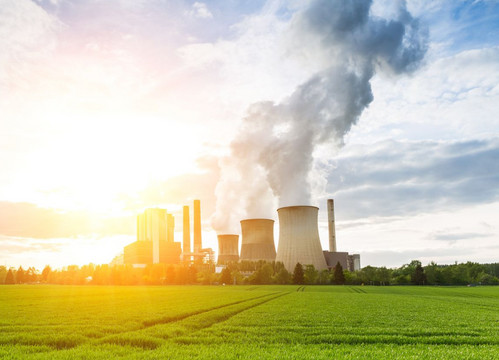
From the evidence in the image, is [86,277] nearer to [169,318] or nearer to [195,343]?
[169,318]

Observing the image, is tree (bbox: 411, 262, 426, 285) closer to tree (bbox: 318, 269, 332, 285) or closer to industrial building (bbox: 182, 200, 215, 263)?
tree (bbox: 318, 269, 332, 285)

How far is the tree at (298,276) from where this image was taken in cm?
7555

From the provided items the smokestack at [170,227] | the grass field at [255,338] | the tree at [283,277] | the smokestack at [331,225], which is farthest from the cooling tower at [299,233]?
the smokestack at [170,227]

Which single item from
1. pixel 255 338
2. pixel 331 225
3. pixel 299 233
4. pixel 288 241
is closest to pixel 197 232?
pixel 331 225

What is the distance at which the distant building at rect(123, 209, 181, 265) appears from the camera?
14350 cm

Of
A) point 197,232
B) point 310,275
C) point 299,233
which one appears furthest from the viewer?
point 197,232

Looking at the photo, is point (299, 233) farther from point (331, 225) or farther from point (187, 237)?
point (187, 237)

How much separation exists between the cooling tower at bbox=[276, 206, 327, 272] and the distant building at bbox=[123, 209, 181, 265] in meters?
85.7

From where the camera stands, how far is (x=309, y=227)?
62.8m

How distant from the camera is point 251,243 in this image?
77.4 m

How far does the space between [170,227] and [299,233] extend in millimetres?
98403

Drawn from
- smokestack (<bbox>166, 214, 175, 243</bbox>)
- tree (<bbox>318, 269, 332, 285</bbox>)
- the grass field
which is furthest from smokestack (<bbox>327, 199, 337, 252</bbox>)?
the grass field

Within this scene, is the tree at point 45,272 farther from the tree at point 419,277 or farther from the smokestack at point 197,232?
the tree at point 419,277

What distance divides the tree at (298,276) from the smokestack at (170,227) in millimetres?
81743
